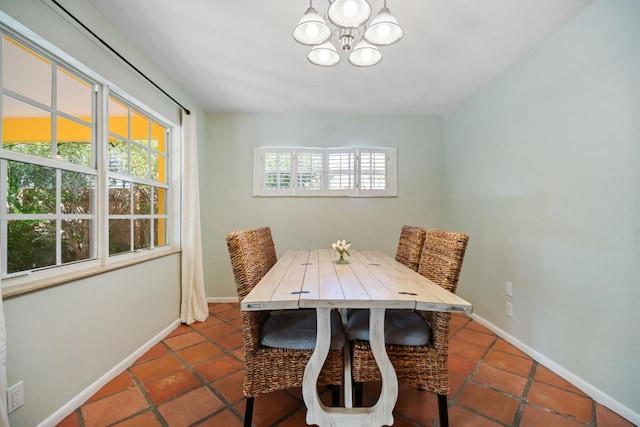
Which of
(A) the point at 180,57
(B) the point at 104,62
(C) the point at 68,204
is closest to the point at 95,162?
(C) the point at 68,204

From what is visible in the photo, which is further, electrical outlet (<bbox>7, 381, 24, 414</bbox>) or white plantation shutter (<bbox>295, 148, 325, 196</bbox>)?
white plantation shutter (<bbox>295, 148, 325, 196</bbox>)

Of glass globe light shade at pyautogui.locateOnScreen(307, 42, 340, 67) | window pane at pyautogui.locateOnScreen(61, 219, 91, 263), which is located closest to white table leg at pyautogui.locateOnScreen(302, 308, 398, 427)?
glass globe light shade at pyautogui.locateOnScreen(307, 42, 340, 67)

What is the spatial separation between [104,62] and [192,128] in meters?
0.98

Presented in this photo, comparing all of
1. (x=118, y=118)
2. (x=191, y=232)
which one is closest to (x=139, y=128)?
(x=118, y=118)

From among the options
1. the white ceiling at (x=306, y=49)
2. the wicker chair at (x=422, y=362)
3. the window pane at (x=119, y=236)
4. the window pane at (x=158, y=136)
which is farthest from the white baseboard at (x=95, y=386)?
the white ceiling at (x=306, y=49)

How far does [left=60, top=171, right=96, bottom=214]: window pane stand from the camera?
1573 mm

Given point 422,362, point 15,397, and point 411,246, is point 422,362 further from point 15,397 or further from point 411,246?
point 15,397

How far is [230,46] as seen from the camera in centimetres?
197

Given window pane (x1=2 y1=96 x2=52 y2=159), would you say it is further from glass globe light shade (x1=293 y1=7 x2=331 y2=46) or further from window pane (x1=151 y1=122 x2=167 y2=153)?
glass globe light shade (x1=293 y1=7 x2=331 y2=46)

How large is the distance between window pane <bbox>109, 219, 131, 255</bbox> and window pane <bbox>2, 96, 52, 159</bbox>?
62cm

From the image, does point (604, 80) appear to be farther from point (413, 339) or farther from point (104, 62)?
point (104, 62)

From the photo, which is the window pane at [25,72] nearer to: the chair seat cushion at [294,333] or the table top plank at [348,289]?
the table top plank at [348,289]

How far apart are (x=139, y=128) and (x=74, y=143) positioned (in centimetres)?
69

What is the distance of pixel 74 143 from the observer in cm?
166
